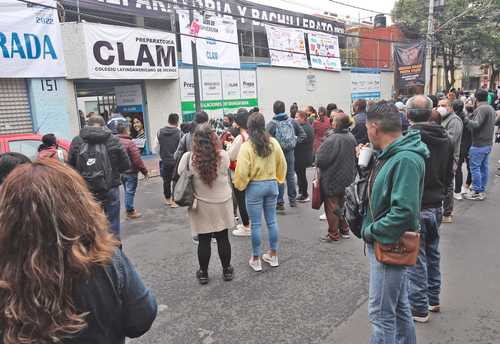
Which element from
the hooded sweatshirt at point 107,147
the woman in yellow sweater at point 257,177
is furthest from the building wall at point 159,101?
the woman in yellow sweater at point 257,177

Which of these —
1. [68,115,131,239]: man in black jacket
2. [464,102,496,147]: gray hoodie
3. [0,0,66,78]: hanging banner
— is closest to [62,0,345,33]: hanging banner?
[0,0,66,78]: hanging banner

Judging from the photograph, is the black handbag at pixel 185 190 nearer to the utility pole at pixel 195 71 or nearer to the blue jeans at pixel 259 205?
the blue jeans at pixel 259 205

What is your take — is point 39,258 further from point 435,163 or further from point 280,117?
point 280,117

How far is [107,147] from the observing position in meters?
4.57

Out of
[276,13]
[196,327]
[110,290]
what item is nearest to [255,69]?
[276,13]

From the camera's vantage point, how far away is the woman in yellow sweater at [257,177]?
4.21 metres

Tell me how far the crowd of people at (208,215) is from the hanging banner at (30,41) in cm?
→ 613

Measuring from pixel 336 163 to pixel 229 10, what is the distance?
1335 centimetres

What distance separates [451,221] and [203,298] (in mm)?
3892

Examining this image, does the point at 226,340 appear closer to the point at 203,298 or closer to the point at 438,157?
the point at 203,298

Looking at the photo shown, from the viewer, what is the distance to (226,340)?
3.12 metres

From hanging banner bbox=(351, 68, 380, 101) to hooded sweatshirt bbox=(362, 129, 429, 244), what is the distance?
20516 millimetres

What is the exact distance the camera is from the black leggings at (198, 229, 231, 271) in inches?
156

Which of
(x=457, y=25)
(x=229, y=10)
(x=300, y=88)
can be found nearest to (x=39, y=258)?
(x=229, y=10)
